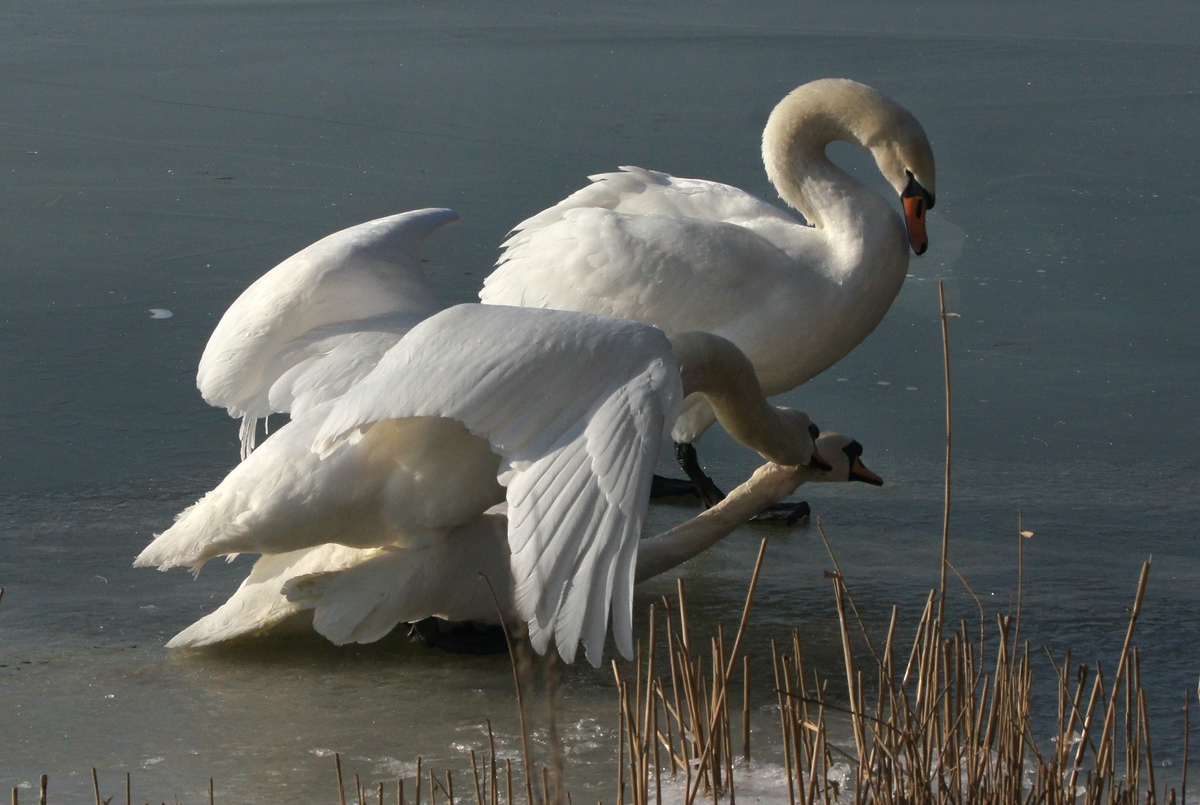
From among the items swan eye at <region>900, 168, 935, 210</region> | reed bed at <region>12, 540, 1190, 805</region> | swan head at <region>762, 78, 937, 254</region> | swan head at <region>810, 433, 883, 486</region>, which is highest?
swan head at <region>762, 78, 937, 254</region>

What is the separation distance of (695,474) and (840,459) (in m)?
0.72

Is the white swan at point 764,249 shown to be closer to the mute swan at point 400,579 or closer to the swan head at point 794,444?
the swan head at point 794,444

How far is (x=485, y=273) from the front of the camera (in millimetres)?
5863

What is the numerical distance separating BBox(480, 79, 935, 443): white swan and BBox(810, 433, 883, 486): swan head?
415 mm

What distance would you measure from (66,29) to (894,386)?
605 centimetres

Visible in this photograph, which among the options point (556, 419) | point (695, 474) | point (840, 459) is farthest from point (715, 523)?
point (556, 419)

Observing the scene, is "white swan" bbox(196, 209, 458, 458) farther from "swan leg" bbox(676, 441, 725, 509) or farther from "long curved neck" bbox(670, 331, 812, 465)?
"swan leg" bbox(676, 441, 725, 509)

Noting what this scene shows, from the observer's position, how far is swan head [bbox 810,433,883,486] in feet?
12.9

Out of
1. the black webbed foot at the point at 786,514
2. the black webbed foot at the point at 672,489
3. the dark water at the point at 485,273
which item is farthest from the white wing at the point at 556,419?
the black webbed foot at the point at 672,489

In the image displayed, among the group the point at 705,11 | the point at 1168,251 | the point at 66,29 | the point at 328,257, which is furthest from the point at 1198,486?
the point at 66,29

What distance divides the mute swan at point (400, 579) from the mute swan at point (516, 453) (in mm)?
57

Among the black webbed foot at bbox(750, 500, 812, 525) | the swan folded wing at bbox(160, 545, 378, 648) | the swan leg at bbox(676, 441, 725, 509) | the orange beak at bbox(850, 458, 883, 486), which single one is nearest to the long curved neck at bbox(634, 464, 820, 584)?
the orange beak at bbox(850, 458, 883, 486)

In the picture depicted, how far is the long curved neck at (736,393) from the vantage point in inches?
135

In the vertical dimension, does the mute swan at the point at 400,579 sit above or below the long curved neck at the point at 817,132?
below
